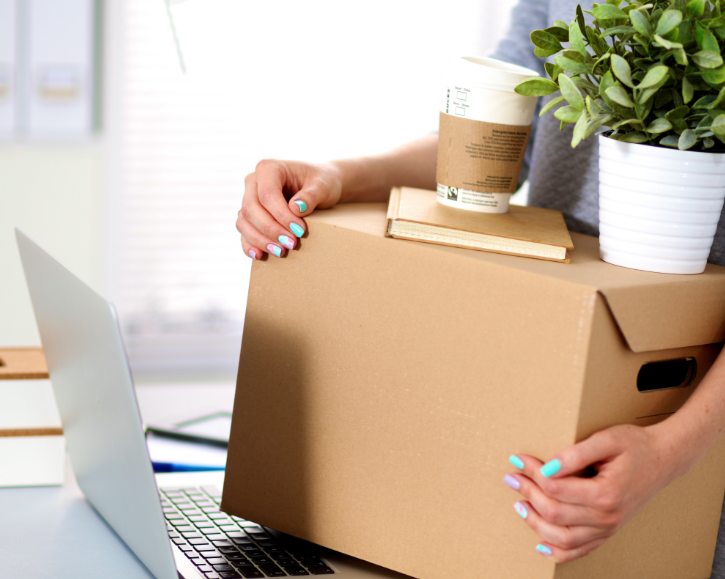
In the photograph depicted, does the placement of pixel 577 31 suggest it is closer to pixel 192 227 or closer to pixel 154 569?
pixel 154 569

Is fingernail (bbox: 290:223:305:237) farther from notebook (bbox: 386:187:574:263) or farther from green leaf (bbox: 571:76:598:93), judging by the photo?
green leaf (bbox: 571:76:598:93)

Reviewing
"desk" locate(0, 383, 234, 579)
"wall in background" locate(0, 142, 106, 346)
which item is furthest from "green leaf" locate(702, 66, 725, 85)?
"wall in background" locate(0, 142, 106, 346)

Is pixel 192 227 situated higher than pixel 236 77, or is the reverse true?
pixel 236 77

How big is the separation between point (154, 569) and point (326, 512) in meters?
0.16

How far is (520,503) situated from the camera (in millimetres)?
589

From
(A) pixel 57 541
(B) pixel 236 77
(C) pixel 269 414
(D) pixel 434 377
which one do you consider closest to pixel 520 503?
(D) pixel 434 377

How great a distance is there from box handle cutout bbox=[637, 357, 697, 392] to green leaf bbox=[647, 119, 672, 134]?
201mm

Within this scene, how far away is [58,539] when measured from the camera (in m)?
0.76

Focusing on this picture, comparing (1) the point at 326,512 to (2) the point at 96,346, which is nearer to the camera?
(2) the point at 96,346

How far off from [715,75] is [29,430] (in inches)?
30.1

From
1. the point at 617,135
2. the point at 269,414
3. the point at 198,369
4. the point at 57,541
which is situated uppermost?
the point at 617,135

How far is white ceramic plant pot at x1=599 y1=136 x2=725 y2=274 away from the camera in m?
0.61

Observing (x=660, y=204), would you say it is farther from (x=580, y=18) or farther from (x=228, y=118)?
(x=228, y=118)

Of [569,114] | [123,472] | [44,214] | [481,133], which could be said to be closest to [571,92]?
[569,114]
